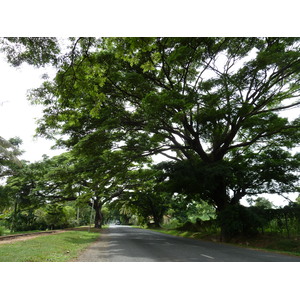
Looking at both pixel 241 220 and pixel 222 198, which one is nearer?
pixel 241 220

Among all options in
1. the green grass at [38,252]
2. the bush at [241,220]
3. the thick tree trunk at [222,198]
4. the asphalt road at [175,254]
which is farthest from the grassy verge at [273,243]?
the green grass at [38,252]

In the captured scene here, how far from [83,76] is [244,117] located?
1150 cm

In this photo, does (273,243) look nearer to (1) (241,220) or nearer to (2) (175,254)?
(1) (241,220)

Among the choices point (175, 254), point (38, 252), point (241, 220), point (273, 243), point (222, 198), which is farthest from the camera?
point (222, 198)

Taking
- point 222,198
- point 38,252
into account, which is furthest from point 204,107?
point 38,252

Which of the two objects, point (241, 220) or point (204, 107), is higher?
point (204, 107)

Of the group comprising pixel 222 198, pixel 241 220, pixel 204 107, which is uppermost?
pixel 204 107

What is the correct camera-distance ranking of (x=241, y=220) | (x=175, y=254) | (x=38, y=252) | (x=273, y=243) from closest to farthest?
1. (x=38, y=252)
2. (x=175, y=254)
3. (x=273, y=243)
4. (x=241, y=220)

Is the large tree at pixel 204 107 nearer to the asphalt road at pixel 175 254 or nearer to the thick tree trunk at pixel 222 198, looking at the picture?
the thick tree trunk at pixel 222 198

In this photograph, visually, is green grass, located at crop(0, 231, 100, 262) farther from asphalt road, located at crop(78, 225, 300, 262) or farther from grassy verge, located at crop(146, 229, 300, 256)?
grassy verge, located at crop(146, 229, 300, 256)

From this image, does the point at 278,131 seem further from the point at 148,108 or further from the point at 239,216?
the point at 148,108

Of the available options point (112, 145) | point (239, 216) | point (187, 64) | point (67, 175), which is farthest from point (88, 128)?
point (239, 216)

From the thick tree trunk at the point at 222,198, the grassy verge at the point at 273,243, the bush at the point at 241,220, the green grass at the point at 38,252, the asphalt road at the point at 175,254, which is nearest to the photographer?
the green grass at the point at 38,252

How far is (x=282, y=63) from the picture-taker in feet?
41.3
